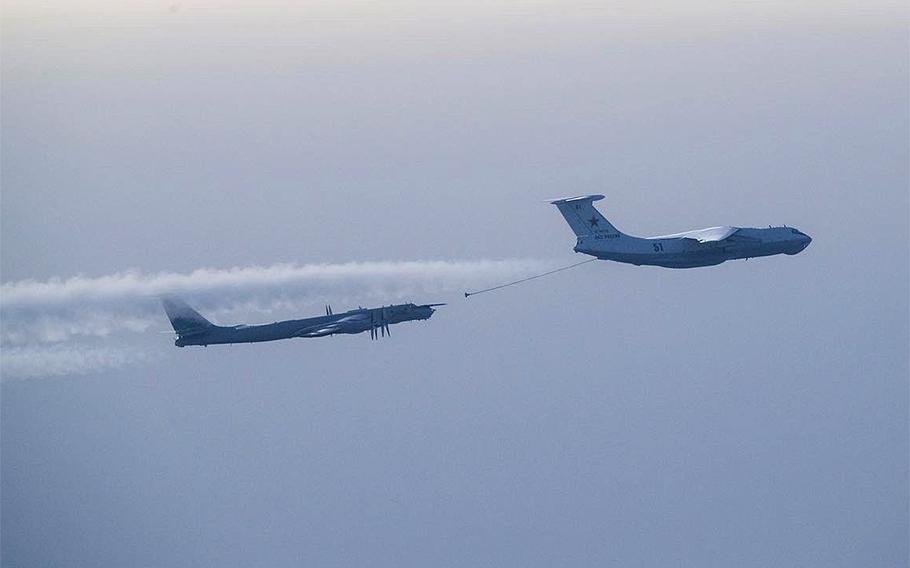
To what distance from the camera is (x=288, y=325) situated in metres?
68.2

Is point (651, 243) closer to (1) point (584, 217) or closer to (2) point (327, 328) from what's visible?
(1) point (584, 217)

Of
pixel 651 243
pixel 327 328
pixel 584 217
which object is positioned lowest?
pixel 327 328

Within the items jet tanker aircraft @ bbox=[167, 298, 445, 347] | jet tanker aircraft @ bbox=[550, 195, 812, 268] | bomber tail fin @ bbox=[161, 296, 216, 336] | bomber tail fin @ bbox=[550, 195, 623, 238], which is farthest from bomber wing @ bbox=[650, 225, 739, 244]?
bomber tail fin @ bbox=[161, 296, 216, 336]

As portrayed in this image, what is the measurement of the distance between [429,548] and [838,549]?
132 ft

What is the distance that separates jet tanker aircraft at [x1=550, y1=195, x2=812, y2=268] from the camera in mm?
65750

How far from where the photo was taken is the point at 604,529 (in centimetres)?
14088

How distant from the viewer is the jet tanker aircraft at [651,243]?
6575 cm

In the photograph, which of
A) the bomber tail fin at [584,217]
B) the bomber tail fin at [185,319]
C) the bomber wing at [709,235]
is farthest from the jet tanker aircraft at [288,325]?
the bomber wing at [709,235]

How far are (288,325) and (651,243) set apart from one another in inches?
737

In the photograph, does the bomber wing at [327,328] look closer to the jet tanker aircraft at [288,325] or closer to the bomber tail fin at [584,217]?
the jet tanker aircraft at [288,325]

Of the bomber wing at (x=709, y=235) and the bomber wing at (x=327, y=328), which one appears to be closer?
the bomber wing at (x=709, y=235)

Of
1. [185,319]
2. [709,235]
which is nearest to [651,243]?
[709,235]

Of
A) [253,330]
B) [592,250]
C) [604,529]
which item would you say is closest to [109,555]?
[604,529]

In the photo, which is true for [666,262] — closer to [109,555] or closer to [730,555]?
[730,555]
